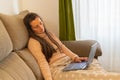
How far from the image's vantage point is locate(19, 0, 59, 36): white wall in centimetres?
292

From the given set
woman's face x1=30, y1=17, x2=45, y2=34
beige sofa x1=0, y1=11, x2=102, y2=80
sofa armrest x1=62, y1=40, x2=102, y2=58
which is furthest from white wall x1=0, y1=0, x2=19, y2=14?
sofa armrest x1=62, y1=40, x2=102, y2=58

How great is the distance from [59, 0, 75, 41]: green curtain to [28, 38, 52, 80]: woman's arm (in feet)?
2.97

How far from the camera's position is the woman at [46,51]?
6.15 ft

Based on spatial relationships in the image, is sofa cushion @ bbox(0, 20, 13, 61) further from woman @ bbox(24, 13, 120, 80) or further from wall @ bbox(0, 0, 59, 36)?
wall @ bbox(0, 0, 59, 36)

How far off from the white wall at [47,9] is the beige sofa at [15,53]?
0.81m

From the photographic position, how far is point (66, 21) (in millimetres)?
2836

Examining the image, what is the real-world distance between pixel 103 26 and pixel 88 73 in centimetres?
132

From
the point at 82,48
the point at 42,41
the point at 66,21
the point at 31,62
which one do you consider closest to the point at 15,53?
the point at 31,62

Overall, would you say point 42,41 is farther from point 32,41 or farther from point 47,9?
point 47,9

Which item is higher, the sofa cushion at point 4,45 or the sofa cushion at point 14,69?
the sofa cushion at point 4,45

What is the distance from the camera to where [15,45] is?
184 cm

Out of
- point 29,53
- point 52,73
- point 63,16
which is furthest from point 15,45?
point 63,16

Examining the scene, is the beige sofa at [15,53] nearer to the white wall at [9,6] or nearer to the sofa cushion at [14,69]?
the sofa cushion at [14,69]

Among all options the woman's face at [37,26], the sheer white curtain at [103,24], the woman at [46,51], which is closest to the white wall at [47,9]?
the sheer white curtain at [103,24]
